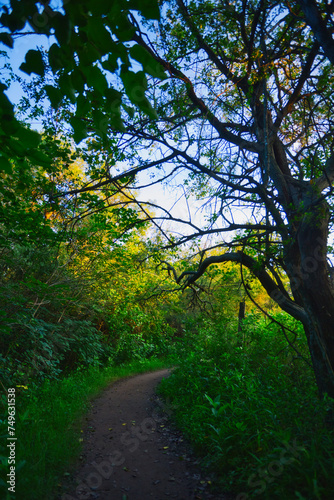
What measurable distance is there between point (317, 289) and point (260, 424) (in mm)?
2336

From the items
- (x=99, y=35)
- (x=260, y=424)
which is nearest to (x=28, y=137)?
(x=99, y=35)

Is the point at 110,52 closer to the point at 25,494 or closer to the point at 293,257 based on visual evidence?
the point at 25,494

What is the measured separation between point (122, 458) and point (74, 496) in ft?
3.89

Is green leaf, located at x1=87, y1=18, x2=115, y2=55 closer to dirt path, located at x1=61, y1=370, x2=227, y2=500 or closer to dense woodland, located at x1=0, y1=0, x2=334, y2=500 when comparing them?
dense woodland, located at x1=0, y1=0, x2=334, y2=500

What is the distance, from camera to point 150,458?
4.38 metres

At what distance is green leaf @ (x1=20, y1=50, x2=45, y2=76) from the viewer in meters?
1.12

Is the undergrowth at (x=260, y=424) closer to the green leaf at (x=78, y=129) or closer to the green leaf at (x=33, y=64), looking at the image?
the green leaf at (x=78, y=129)

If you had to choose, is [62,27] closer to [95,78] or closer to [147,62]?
[95,78]

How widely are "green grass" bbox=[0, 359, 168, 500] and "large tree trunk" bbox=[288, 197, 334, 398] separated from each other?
158 inches

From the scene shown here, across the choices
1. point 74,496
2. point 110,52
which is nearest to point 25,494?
point 74,496

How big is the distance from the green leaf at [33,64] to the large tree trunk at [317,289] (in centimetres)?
408

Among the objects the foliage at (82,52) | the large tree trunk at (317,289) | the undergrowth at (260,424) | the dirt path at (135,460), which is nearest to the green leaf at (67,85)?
the foliage at (82,52)

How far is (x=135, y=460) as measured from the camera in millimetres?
4301

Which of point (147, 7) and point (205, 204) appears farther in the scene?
point (205, 204)
